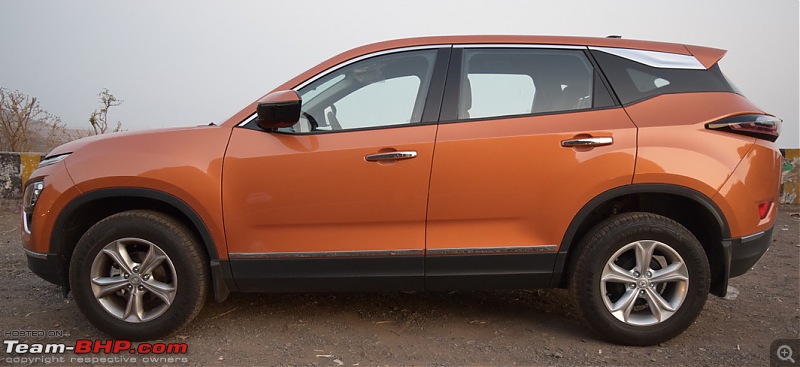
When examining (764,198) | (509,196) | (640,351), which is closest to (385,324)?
(509,196)

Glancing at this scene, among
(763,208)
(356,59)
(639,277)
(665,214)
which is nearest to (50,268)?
(356,59)

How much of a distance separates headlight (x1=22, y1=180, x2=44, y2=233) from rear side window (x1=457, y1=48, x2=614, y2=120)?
8.40 feet

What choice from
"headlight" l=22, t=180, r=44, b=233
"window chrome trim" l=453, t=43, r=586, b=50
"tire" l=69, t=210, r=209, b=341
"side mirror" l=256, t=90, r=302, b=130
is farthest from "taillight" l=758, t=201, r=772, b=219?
"headlight" l=22, t=180, r=44, b=233

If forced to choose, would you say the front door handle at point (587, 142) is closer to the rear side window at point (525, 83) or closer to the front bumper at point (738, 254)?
the rear side window at point (525, 83)

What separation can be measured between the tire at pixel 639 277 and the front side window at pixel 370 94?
1.31 metres

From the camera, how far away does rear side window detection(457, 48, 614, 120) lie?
10.6 feet

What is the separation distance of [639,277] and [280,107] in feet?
7.41

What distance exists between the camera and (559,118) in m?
3.17

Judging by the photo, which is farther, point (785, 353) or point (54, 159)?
point (54, 159)

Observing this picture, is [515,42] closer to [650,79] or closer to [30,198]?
[650,79]

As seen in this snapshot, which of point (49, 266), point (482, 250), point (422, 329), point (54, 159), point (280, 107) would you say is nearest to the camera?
point (280, 107)

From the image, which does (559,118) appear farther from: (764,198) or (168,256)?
(168,256)

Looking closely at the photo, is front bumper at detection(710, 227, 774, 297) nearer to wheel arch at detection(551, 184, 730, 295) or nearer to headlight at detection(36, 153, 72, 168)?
wheel arch at detection(551, 184, 730, 295)

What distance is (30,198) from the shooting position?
3.34 meters
